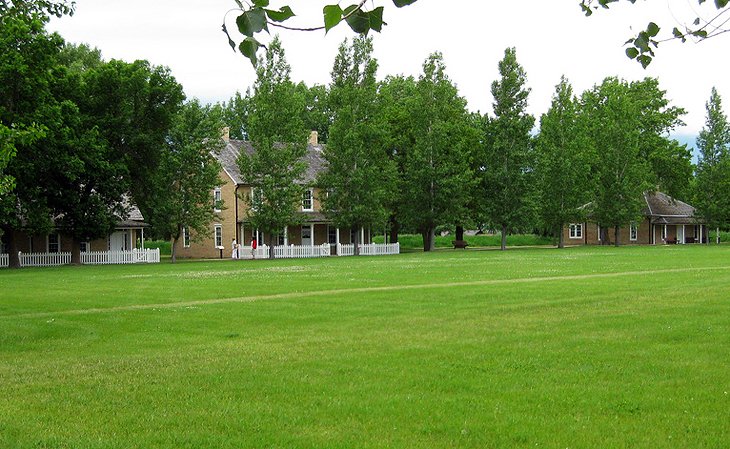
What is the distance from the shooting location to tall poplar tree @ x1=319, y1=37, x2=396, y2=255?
54.9 m

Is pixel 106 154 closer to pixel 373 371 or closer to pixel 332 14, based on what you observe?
pixel 373 371

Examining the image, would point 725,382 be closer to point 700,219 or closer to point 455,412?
point 455,412

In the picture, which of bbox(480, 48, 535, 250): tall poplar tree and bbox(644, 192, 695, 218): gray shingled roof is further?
bbox(644, 192, 695, 218): gray shingled roof

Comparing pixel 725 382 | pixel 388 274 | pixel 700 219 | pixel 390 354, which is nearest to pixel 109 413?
pixel 390 354

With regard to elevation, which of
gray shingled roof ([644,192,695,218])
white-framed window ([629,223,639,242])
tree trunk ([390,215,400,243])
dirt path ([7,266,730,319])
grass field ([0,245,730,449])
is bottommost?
grass field ([0,245,730,449])

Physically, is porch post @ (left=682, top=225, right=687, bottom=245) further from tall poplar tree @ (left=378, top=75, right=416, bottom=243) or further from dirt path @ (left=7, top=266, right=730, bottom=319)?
dirt path @ (left=7, top=266, right=730, bottom=319)

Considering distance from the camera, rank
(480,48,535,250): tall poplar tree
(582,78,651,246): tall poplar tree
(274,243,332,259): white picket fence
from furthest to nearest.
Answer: (582,78,651,246): tall poplar tree
(480,48,535,250): tall poplar tree
(274,243,332,259): white picket fence

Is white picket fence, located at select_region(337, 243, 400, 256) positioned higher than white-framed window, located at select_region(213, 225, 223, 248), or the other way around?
white-framed window, located at select_region(213, 225, 223, 248)

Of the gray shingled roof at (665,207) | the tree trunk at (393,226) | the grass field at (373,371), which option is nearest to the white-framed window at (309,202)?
the tree trunk at (393,226)

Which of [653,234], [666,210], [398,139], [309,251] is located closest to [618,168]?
[653,234]

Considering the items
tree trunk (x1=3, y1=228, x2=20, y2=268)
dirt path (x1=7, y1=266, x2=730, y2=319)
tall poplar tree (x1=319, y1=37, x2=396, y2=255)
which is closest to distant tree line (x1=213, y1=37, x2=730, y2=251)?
tall poplar tree (x1=319, y1=37, x2=396, y2=255)

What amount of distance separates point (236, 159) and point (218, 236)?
23.6 ft

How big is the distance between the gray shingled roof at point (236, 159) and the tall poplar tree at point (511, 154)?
1321 centimetres

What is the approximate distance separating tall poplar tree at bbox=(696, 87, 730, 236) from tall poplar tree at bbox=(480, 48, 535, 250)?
22.8m
